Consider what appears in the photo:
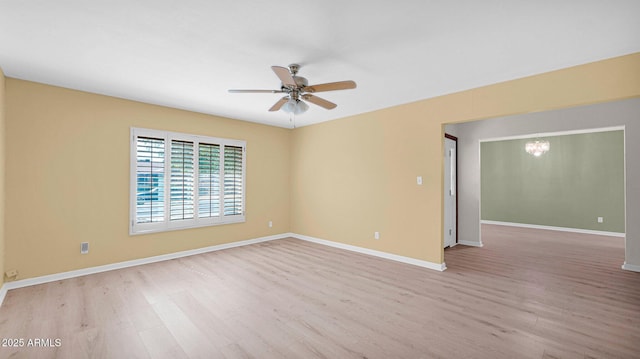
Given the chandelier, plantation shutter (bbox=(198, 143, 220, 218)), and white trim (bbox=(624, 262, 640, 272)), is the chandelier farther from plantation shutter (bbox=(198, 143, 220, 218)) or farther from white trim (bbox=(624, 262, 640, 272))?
plantation shutter (bbox=(198, 143, 220, 218))

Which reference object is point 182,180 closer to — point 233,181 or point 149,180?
point 149,180

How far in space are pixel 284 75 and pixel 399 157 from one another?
108 inches

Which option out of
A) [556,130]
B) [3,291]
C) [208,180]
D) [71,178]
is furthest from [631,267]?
[3,291]

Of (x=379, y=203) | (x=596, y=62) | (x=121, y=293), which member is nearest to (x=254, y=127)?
(x=379, y=203)

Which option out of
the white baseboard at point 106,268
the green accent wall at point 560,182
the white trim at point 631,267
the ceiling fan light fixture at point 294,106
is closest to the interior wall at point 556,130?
the white trim at point 631,267

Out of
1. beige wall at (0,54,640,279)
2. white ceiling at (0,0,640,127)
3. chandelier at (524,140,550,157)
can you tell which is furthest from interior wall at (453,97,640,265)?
chandelier at (524,140,550,157)

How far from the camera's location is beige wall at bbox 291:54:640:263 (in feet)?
10.2

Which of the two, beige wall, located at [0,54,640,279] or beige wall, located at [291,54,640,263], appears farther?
beige wall, located at [0,54,640,279]

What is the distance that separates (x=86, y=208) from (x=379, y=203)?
4.48 m

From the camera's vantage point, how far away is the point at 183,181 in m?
4.85

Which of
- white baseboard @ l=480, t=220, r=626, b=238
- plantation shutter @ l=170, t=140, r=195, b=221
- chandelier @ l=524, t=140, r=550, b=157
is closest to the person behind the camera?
plantation shutter @ l=170, t=140, r=195, b=221

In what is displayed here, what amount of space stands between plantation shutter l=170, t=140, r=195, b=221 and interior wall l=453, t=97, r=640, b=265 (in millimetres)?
5383

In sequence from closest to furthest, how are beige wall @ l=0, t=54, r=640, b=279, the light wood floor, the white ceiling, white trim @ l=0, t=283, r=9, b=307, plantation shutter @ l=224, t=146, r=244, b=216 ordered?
1. the white ceiling
2. the light wood floor
3. white trim @ l=0, t=283, r=9, b=307
4. beige wall @ l=0, t=54, r=640, b=279
5. plantation shutter @ l=224, t=146, r=244, b=216

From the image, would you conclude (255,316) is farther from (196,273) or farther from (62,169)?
(62,169)
